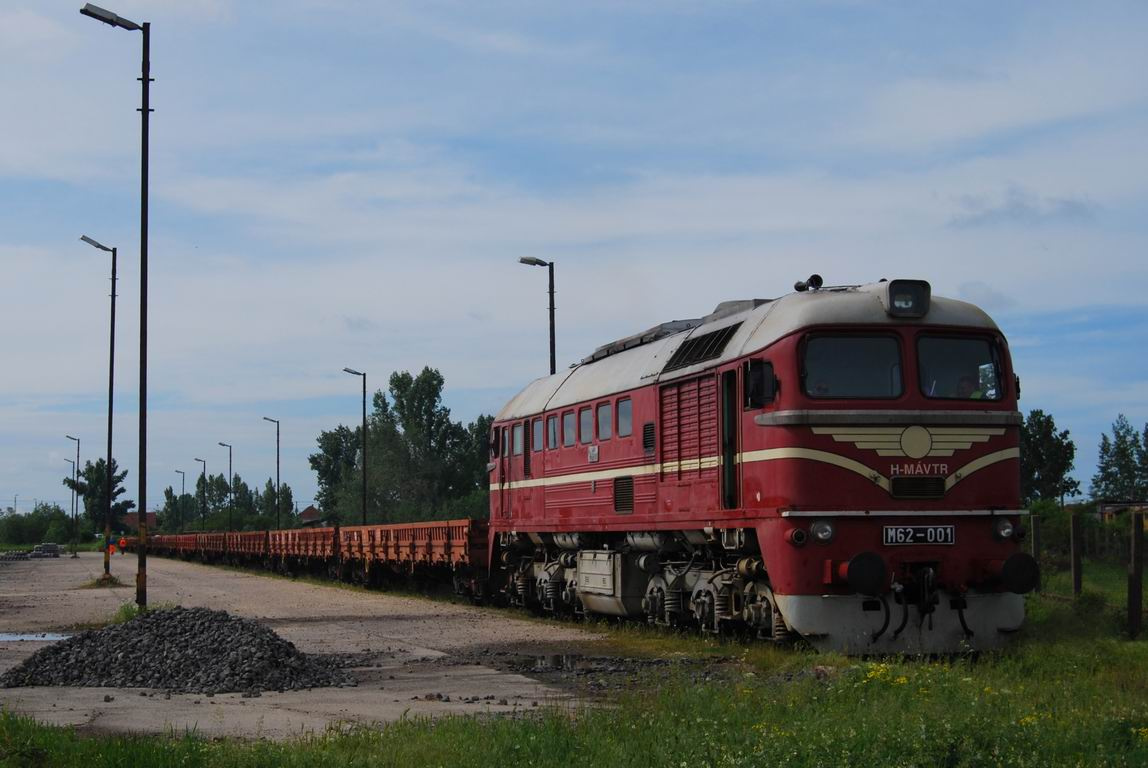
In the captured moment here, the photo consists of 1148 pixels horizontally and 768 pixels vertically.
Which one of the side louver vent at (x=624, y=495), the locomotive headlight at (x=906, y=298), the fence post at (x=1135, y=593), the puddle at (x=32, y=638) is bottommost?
the puddle at (x=32, y=638)

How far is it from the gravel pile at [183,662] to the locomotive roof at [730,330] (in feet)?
18.5

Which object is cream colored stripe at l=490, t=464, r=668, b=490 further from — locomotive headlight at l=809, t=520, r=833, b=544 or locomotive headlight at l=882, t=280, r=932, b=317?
locomotive headlight at l=882, t=280, r=932, b=317

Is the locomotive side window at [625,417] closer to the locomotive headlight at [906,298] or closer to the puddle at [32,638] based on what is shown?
the locomotive headlight at [906,298]

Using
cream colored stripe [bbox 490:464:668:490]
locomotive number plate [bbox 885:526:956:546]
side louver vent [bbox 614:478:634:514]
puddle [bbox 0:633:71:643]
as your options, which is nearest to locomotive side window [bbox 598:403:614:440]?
cream colored stripe [bbox 490:464:668:490]

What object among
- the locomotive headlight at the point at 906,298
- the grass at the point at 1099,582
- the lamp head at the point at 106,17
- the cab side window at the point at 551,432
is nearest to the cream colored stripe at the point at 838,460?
the locomotive headlight at the point at 906,298

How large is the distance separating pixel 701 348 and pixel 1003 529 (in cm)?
431

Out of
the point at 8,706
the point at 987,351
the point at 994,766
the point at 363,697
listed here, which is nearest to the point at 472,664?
the point at 363,697

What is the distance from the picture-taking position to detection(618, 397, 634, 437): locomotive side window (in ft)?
62.8

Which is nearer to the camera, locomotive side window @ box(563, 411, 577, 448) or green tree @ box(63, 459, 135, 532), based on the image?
locomotive side window @ box(563, 411, 577, 448)

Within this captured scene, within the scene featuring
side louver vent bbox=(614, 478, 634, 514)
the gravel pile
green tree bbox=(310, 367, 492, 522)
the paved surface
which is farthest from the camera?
green tree bbox=(310, 367, 492, 522)

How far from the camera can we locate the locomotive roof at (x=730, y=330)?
1468 centimetres

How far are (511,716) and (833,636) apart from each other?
14.3ft

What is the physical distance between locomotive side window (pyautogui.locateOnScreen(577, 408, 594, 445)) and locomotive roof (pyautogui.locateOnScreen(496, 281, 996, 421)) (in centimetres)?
22

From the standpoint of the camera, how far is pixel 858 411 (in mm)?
14297
